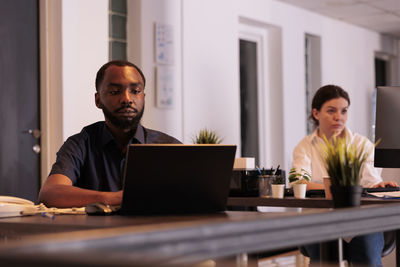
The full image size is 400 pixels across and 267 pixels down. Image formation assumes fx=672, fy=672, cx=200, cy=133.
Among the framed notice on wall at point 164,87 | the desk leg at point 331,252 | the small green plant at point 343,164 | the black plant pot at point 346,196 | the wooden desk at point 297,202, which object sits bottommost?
the desk leg at point 331,252

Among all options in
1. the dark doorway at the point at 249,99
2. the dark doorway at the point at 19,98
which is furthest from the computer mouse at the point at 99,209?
the dark doorway at the point at 249,99

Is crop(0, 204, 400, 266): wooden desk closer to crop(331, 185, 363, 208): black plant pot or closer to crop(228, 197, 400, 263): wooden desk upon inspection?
crop(331, 185, 363, 208): black plant pot

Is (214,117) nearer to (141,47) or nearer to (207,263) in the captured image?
(141,47)

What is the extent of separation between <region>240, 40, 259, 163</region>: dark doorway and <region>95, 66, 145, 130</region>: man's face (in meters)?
4.69

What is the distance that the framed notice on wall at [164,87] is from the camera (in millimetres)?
5758

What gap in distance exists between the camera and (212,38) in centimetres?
637

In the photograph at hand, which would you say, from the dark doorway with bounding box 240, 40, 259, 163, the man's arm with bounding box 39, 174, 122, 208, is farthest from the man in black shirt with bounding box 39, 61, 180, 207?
the dark doorway with bounding box 240, 40, 259, 163

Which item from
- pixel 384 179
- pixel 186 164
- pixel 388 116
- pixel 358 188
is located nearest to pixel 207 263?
pixel 186 164

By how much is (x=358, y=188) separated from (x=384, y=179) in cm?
197

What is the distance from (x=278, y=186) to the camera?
2.54 m

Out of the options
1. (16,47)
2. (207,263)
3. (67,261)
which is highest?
(16,47)

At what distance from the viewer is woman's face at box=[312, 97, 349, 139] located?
3945mm

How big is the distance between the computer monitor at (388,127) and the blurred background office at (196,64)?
2.76 metres

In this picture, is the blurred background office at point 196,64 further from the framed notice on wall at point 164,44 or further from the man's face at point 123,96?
the man's face at point 123,96
